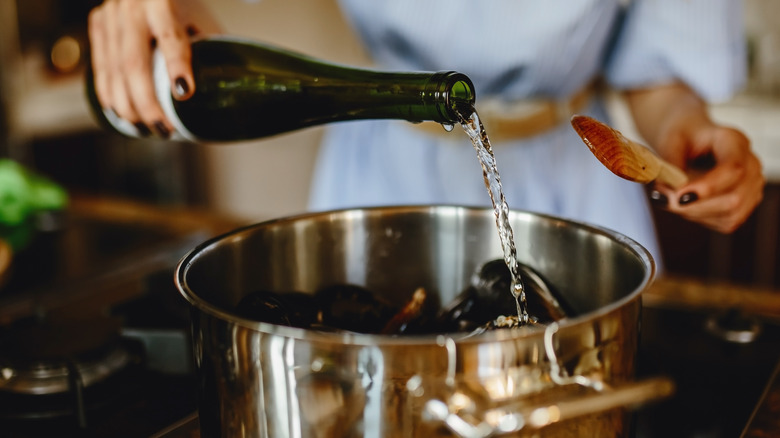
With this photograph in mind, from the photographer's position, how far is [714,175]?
59cm

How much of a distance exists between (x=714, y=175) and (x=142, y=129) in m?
0.50

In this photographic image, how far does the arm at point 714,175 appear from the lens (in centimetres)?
57

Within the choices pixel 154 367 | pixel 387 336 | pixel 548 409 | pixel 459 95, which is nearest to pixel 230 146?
pixel 154 367

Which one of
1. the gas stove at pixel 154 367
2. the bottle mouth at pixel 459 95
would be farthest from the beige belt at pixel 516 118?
the bottle mouth at pixel 459 95

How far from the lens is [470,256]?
1.86 ft

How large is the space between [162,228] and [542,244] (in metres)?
0.75

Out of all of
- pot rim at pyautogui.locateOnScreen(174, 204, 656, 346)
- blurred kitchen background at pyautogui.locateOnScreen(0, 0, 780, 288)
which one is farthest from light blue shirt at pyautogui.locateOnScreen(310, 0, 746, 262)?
blurred kitchen background at pyautogui.locateOnScreen(0, 0, 780, 288)

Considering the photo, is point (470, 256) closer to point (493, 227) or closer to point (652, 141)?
point (493, 227)

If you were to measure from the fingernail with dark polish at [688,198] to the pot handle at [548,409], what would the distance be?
0.29m

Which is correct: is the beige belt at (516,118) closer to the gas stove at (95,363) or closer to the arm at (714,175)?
the arm at (714,175)

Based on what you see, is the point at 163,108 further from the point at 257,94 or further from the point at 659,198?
the point at 659,198

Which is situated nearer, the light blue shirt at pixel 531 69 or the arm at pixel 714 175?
the arm at pixel 714 175

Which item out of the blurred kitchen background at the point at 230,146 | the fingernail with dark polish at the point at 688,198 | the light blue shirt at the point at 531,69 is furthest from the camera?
the blurred kitchen background at the point at 230,146

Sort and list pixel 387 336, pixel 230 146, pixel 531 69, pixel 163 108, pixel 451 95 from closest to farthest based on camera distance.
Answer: pixel 387 336 < pixel 451 95 < pixel 163 108 < pixel 531 69 < pixel 230 146
